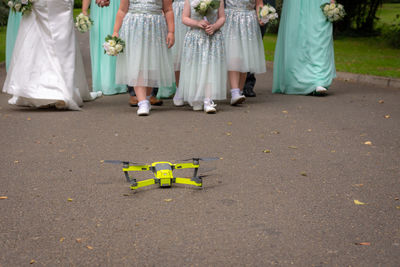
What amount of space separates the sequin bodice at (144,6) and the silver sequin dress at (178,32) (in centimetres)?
104

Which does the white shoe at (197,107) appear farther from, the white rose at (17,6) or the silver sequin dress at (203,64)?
the white rose at (17,6)

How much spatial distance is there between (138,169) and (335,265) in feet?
6.93

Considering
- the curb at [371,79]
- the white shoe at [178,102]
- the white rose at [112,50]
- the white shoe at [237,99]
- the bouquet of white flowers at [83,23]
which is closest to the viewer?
the white rose at [112,50]

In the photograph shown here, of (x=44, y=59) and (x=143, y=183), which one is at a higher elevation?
(x=44, y=59)

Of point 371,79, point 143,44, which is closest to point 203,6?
point 143,44

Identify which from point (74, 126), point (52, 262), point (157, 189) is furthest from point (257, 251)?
point (74, 126)

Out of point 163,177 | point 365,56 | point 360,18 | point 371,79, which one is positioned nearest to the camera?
point 163,177

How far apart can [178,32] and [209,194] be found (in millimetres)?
5357

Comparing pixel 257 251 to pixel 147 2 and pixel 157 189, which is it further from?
pixel 147 2

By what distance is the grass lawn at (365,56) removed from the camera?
14.0 m

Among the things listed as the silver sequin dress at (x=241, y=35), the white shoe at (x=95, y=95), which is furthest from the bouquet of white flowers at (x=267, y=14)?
the white shoe at (x=95, y=95)

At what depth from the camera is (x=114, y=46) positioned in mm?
8266

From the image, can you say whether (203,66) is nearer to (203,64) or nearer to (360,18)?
(203,64)

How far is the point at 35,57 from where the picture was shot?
8.78m
